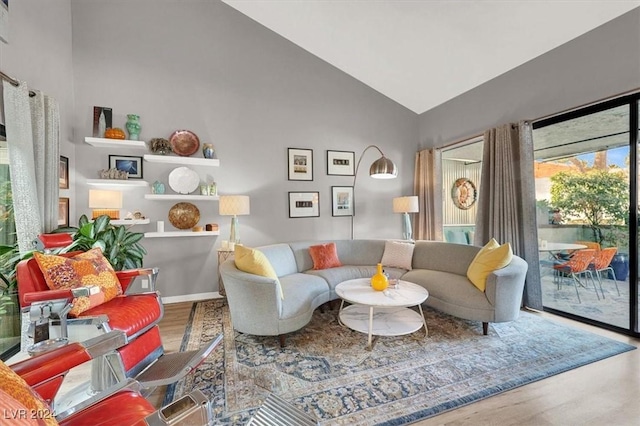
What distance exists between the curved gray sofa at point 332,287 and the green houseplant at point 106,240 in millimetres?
1050

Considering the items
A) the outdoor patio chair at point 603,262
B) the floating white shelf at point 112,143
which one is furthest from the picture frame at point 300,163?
the outdoor patio chair at point 603,262

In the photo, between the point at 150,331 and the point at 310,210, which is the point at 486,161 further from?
the point at 150,331

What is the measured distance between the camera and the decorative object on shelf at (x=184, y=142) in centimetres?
381

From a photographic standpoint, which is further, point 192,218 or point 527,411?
point 192,218

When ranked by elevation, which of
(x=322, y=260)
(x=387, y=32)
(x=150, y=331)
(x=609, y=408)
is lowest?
(x=609, y=408)

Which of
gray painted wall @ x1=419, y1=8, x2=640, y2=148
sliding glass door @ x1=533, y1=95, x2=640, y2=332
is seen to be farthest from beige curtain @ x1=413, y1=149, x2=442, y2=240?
sliding glass door @ x1=533, y1=95, x2=640, y2=332

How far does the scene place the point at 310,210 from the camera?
4598mm

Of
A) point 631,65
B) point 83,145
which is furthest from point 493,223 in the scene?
point 83,145

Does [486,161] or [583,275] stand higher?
Answer: [486,161]

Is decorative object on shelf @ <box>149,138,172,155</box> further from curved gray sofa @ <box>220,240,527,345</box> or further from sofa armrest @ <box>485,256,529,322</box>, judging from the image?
sofa armrest @ <box>485,256,529,322</box>

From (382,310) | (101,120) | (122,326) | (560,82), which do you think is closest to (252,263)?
(122,326)

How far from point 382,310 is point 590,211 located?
8.43 ft

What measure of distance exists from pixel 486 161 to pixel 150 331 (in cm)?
435

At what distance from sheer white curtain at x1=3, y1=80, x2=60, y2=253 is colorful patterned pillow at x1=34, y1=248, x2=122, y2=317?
0.59m
